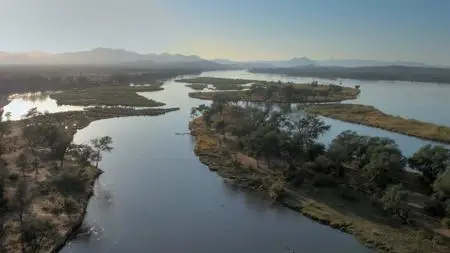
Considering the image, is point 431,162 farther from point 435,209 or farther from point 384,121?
point 384,121

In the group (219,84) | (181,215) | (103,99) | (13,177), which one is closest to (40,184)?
(13,177)

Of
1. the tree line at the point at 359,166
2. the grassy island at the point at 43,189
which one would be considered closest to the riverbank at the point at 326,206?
the tree line at the point at 359,166

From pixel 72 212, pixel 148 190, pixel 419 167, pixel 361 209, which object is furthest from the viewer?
pixel 419 167

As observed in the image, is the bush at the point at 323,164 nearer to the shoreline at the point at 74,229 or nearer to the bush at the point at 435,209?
the bush at the point at 435,209

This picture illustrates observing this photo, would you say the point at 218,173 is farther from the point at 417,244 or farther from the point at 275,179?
the point at 417,244

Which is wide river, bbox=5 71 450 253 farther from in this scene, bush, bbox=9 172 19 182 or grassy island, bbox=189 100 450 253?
bush, bbox=9 172 19 182

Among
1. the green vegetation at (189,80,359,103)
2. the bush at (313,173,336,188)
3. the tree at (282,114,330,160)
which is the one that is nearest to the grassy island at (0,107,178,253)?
the tree at (282,114,330,160)

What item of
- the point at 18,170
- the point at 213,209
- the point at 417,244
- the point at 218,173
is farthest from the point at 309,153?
the point at 18,170
